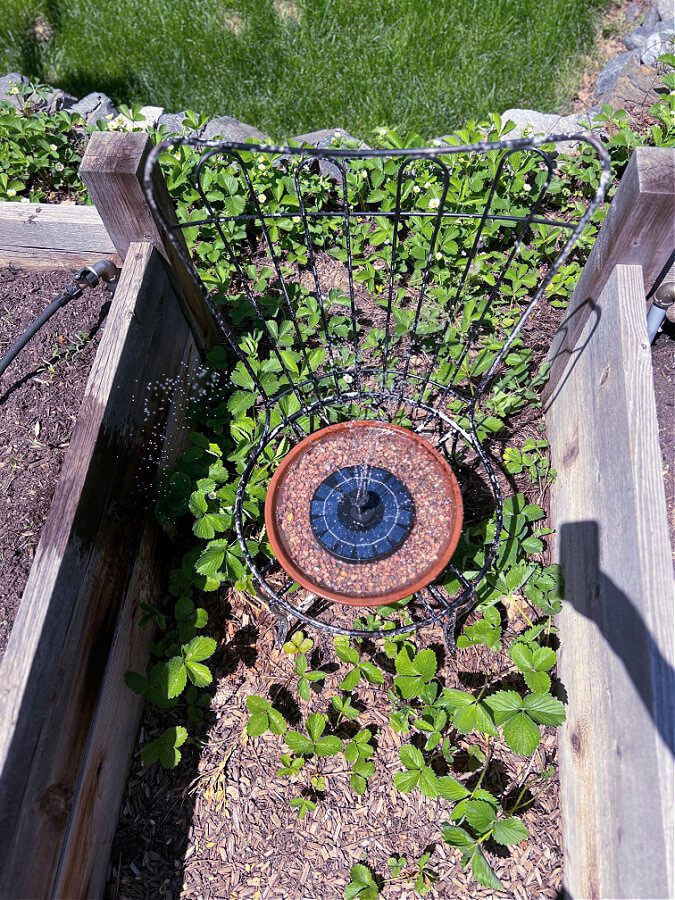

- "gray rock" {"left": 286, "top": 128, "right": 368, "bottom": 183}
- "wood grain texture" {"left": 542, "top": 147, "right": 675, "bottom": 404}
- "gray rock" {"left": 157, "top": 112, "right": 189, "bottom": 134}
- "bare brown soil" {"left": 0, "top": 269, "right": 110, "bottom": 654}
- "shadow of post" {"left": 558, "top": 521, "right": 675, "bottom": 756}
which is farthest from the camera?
"gray rock" {"left": 157, "top": 112, "right": 189, "bottom": 134}

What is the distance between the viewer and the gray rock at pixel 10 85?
336cm

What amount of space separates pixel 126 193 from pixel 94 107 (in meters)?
2.31

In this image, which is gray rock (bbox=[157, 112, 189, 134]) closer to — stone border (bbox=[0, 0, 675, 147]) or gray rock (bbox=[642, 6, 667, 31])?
stone border (bbox=[0, 0, 675, 147])

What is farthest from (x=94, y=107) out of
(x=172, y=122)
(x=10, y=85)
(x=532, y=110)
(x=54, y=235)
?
(x=532, y=110)

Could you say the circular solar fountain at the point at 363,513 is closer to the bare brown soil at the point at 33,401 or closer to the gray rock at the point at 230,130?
the bare brown soil at the point at 33,401

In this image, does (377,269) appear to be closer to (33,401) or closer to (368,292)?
(368,292)

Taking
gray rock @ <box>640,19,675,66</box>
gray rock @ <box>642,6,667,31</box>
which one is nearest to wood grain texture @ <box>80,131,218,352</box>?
gray rock @ <box>640,19,675,66</box>

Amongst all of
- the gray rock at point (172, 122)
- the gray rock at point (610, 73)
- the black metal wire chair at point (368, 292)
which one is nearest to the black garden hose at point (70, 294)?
the black metal wire chair at point (368, 292)

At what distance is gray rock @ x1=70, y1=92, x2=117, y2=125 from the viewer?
11.9 feet

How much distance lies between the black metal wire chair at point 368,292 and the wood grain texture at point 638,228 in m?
0.41

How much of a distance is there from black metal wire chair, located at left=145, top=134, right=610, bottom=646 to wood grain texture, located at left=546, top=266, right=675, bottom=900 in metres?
0.44

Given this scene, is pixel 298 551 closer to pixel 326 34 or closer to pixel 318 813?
pixel 318 813

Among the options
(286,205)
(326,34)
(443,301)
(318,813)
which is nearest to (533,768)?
(318,813)

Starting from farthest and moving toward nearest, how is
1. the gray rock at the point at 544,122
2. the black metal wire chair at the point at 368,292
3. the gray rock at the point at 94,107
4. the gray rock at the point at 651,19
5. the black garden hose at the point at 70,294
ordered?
the gray rock at the point at 651,19 < the gray rock at the point at 94,107 < the gray rock at the point at 544,122 < the black metal wire chair at the point at 368,292 < the black garden hose at the point at 70,294
